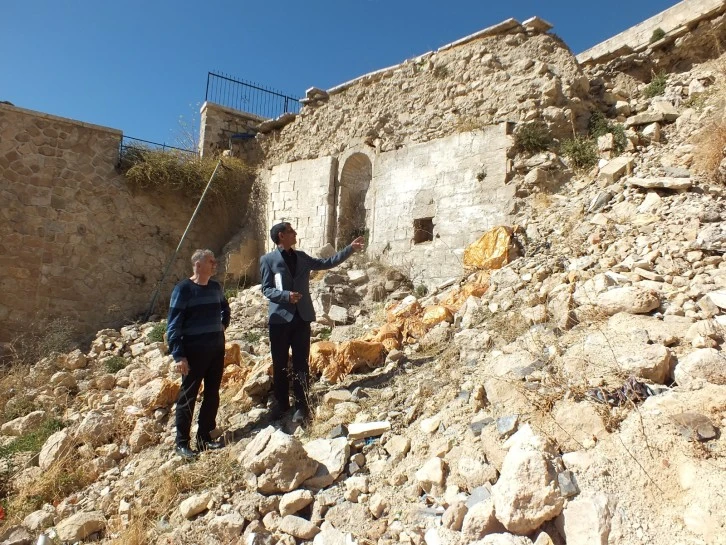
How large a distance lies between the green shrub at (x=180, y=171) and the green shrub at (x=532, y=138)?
216 inches

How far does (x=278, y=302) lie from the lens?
417 centimetres

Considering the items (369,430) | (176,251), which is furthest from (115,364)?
(369,430)

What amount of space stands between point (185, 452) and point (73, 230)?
6057mm

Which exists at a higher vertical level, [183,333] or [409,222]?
[409,222]

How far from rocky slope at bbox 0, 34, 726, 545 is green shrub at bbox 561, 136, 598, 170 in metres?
0.18

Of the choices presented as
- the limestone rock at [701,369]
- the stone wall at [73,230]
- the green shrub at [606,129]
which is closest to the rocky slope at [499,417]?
the limestone rock at [701,369]

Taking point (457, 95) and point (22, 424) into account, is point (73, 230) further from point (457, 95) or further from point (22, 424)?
point (457, 95)

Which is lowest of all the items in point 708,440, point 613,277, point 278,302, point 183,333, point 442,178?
point 708,440

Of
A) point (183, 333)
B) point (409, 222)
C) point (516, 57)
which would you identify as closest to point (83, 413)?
point (183, 333)

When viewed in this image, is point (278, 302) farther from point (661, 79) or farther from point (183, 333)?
point (661, 79)

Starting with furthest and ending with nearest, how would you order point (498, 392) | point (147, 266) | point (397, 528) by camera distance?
point (147, 266)
point (498, 392)
point (397, 528)

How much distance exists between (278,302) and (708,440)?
2921mm

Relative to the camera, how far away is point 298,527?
3000mm

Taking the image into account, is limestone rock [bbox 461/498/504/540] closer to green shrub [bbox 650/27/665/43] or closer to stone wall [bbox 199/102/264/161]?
green shrub [bbox 650/27/665/43]
